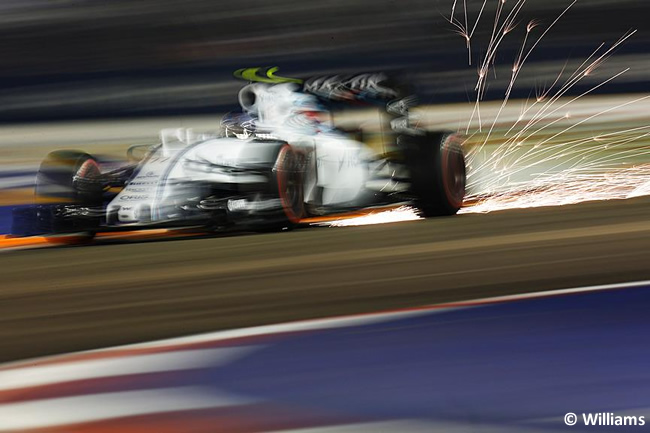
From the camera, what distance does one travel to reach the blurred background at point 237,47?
1609cm

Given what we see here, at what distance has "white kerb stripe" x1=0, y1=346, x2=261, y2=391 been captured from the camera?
369cm

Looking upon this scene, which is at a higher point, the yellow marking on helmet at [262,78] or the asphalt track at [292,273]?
the yellow marking on helmet at [262,78]

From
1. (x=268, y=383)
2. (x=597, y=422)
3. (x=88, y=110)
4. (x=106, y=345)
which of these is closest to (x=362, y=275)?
(x=106, y=345)

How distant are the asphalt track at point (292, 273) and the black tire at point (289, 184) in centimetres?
12

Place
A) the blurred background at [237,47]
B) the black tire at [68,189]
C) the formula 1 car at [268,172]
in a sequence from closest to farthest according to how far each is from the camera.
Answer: the formula 1 car at [268,172], the black tire at [68,189], the blurred background at [237,47]

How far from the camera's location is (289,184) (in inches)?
307

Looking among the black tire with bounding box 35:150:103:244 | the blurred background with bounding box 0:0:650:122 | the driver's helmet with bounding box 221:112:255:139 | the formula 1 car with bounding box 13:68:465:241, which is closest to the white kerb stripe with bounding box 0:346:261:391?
the formula 1 car with bounding box 13:68:465:241

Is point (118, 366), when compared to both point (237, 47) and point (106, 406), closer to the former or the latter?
point (106, 406)

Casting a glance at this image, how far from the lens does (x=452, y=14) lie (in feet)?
62.6

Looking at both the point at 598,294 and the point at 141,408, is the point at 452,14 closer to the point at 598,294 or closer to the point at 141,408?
the point at 598,294

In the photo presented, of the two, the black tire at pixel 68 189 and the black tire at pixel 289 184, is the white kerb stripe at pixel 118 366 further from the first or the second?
the black tire at pixel 68 189

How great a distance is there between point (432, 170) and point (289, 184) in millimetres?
1092

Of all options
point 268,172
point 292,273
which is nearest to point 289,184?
point 268,172

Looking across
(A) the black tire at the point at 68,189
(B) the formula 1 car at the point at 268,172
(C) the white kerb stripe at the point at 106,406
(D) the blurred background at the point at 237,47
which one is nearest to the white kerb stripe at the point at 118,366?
(C) the white kerb stripe at the point at 106,406
